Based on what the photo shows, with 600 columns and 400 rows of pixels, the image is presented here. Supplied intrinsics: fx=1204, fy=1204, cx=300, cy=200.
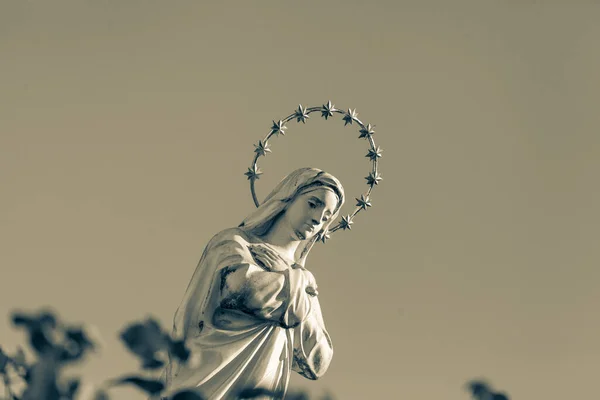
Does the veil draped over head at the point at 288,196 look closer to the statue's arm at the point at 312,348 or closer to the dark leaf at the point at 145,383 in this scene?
the statue's arm at the point at 312,348

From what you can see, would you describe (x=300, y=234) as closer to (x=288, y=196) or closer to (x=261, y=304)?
(x=288, y=196)

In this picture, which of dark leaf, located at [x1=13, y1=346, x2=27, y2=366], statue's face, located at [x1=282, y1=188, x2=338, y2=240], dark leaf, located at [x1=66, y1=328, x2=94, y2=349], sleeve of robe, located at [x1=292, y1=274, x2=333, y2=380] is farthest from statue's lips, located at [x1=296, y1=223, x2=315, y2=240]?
dark leaf, located at [x1=66, y1=328, x2=94, y2=349]

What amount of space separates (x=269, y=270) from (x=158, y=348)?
5136mm

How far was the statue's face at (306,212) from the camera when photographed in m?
8.19

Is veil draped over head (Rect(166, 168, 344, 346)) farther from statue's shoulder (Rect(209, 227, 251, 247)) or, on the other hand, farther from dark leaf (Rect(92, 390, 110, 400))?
dark leaf (Rect(92, 390, 110, 400))

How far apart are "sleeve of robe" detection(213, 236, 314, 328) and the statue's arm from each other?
29cm

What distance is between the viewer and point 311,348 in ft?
26.2

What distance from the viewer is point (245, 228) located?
27.0 ft

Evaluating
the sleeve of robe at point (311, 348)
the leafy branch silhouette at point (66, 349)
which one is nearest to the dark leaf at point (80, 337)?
the leafy branch silhouette at point (66, 349)

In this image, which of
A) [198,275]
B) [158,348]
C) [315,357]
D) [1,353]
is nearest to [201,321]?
[198,275]

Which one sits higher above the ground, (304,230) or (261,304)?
(304,230)

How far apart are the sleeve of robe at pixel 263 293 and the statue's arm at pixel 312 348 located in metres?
0.29

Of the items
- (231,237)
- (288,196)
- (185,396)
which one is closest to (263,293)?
(231,237)

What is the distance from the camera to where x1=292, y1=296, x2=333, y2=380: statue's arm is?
26.1ft
